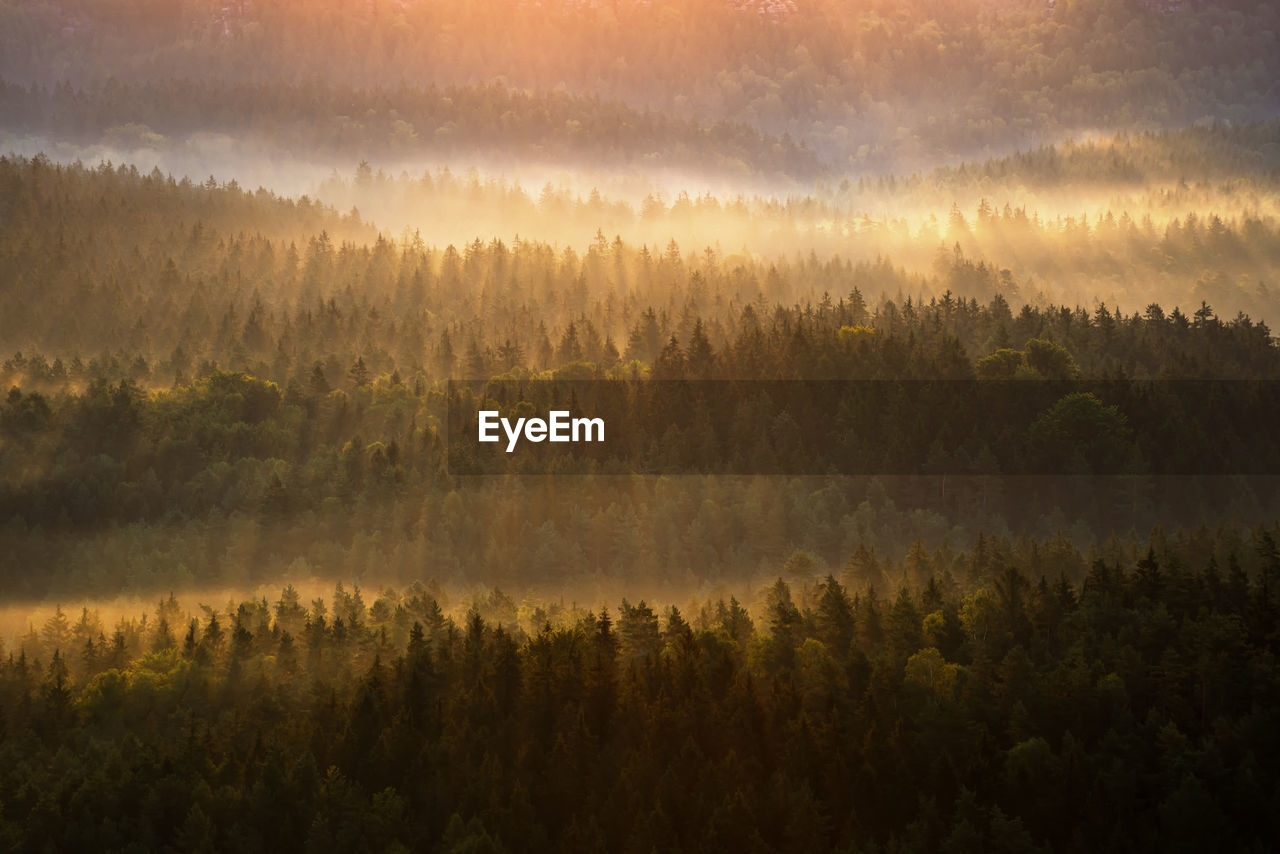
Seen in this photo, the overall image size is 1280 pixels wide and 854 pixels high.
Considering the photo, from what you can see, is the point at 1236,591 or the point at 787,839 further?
the point at 1236,591

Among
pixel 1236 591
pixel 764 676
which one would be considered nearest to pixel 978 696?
pixel 764 676

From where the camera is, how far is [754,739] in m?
148

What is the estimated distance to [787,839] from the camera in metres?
134

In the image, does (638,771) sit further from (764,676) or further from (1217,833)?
(1217,833)

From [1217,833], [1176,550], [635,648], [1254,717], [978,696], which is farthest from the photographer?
[1176,550]

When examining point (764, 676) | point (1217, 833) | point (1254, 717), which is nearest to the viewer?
point (1217, 833)

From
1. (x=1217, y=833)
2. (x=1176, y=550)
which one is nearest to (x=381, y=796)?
(x=1217, y=833)

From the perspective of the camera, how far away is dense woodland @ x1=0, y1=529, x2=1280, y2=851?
131875 mm

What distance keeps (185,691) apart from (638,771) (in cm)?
7268

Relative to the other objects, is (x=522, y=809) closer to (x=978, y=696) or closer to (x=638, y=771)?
(x=638, y=771)

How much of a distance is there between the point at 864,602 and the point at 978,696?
35.9 metres

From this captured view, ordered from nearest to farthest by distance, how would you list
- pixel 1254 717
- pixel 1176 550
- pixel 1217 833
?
1. pixel 1217 833
2. pixel 1254 717
3. pixel 1176 550

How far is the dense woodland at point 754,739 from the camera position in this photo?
13188cm

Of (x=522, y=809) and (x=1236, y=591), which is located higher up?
(x=1236, y=591)
